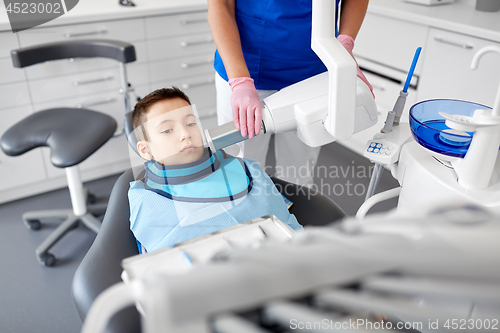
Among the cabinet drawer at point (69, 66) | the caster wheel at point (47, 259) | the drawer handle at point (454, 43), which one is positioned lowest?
the caster wheel at point (47, 259)

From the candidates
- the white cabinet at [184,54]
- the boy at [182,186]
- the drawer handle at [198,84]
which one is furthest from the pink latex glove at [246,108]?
the drawer handle at [198,84]

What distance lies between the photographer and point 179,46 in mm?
2309

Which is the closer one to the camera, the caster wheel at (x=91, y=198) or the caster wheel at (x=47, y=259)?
the caster wheel at (x=47, y=259)

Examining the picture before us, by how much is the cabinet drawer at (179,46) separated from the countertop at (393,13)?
16cm

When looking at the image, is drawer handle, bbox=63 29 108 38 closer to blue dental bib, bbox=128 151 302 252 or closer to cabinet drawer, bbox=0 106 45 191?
cabinet drawer, bbox=0 106 45 191

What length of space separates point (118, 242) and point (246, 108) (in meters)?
0.44

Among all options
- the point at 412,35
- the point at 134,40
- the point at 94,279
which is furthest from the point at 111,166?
the point at 412,35

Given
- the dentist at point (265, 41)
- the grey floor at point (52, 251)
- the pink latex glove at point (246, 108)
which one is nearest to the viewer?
the pink latex glove at point (246, 108)

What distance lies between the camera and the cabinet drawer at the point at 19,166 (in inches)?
79.0

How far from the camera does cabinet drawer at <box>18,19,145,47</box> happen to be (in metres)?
1.92

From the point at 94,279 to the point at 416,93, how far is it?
6.21 feet

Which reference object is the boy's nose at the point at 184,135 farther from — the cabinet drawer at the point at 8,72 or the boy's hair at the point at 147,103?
the cabinet drawer at the point at 8,72

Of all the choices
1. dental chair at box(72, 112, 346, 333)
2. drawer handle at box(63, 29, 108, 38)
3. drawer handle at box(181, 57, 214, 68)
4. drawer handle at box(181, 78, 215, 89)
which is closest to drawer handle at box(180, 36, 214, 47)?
drawer handle at box(181, 57, 214, 68)

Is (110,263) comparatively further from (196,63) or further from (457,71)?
(457,71)
